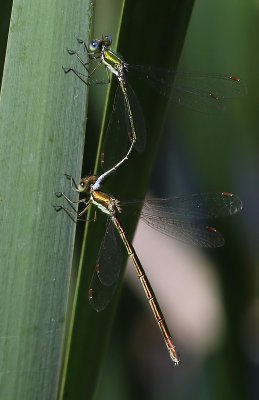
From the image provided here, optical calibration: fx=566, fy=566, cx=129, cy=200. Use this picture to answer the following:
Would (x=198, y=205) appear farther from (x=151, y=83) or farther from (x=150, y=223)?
(x=151, y=83)

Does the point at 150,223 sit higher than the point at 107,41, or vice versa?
the point at 107,41

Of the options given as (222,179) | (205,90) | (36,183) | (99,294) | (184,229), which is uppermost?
(205,90)

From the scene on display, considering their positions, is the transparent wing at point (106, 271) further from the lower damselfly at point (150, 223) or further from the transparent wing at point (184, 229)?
the transparent wing at point (184, 229)

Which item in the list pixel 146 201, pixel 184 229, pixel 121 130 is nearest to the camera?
pixel 121 130

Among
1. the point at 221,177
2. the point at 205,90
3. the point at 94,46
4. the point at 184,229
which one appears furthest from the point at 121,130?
the point at 184,229

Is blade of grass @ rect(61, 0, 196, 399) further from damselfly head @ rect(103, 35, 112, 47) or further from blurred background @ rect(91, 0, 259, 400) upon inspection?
blurred background @ rect(91, 0, 259, 400)

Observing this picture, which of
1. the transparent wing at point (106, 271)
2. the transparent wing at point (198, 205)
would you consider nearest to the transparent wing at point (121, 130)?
the transparent wing at point (106, 271)
